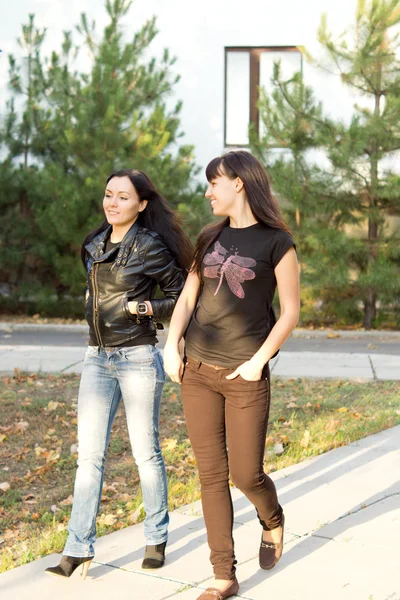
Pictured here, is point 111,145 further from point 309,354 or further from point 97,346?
point 97,346

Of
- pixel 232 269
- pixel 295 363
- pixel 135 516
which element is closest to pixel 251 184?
pixel 232 269

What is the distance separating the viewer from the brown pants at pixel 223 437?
3.48 meters

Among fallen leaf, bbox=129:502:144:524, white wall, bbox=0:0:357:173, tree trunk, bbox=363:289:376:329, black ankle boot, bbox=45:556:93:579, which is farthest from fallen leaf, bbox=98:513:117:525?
white wall, bbox=0:0:357:173

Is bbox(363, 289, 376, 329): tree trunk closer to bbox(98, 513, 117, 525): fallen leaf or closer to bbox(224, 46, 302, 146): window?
bbox(224, 46, 302, 146): window

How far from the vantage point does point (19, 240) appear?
643 inches

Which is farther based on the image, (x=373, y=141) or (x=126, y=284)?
(x=373, y=141)

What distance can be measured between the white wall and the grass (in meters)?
10.9

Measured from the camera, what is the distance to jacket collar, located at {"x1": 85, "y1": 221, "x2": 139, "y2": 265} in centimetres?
395

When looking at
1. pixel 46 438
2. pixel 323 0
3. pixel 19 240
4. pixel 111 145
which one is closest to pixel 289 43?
pixel 323 0

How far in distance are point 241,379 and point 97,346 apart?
80 centimetres

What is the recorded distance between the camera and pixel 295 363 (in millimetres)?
10570

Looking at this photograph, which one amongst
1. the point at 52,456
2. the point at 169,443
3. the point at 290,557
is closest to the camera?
the point at 290,557

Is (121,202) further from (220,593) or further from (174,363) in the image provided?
(220,593)

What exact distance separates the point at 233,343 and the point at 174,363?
0.27 metres
